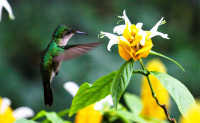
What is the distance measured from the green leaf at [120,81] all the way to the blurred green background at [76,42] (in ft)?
5.42

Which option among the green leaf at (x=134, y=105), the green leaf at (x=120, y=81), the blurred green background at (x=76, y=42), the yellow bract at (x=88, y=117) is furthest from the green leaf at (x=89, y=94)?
the blurred green background at (x=76, y=42)

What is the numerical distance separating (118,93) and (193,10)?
2776 millimetres

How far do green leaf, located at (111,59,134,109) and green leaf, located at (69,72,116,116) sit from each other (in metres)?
0.03

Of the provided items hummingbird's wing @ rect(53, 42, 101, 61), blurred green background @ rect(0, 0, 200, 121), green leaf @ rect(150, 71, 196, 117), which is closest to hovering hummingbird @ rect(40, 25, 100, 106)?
hummingbird's wing @ rect(53, 42, 101, 61)

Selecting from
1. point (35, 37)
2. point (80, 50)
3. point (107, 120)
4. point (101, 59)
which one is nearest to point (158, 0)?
point (101, 59)

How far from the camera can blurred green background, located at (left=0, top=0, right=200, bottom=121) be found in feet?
7.34

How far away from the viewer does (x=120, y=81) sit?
0.45 metres

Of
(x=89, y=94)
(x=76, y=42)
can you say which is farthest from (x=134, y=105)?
(x=76, y=42)

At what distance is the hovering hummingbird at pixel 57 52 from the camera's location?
467 mm

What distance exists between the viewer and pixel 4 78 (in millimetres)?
2285

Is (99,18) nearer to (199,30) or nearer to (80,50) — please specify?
(199,30)

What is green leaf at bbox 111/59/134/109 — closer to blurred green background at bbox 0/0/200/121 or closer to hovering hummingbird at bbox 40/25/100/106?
hovering hummingbird at bbox 40/25/100/106

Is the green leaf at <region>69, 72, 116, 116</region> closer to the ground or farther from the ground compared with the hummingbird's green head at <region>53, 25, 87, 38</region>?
closer to the ground

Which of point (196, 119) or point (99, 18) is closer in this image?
point (196, 119)
